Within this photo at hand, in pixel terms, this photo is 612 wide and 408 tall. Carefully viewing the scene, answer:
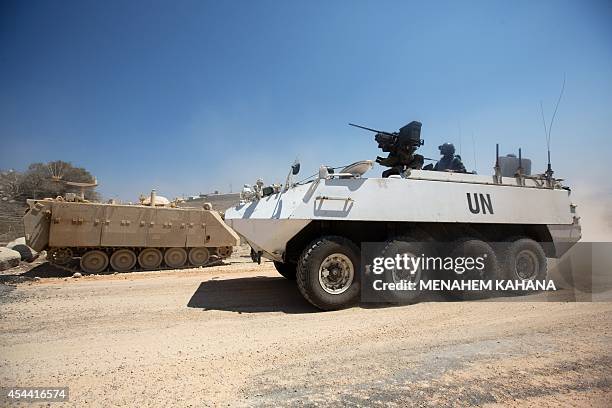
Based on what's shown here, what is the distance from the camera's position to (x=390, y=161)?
7016mm

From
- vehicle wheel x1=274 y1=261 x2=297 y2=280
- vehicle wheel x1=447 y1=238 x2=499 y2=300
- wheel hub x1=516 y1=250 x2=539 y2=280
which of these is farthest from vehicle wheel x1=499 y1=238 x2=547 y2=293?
vehicle wheel x1=274 y1=261 x2=297 y2=280

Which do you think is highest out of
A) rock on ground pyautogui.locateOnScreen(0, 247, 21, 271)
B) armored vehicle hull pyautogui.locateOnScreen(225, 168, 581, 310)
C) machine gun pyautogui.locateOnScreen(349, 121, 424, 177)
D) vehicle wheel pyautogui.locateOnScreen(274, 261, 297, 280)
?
machine gun pyautogui.locateOnScreen(349, 121, 424, 177)

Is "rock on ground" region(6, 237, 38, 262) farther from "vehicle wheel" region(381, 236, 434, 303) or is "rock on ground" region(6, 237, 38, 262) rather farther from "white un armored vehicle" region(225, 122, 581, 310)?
"vehicle wheel" region(381, 236, 434, 303)

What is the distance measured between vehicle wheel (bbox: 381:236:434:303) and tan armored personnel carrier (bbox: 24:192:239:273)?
938 cm

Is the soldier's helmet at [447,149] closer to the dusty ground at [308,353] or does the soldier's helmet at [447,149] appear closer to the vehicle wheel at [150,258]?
the dusty ground at [308,353]

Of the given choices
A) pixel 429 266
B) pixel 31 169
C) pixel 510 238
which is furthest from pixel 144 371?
pixel 31 169

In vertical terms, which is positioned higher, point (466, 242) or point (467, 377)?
point (466, 242)

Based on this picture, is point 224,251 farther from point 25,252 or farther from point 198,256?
point 25,252

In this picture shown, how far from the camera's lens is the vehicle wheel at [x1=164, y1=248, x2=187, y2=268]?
1263 centimetres

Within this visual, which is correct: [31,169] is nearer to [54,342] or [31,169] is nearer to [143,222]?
[143,222]

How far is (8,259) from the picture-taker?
38.1 ft

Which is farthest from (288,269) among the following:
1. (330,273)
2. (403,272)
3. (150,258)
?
(150,258)

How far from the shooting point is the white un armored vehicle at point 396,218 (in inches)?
198

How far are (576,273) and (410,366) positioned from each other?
7.34 meters
